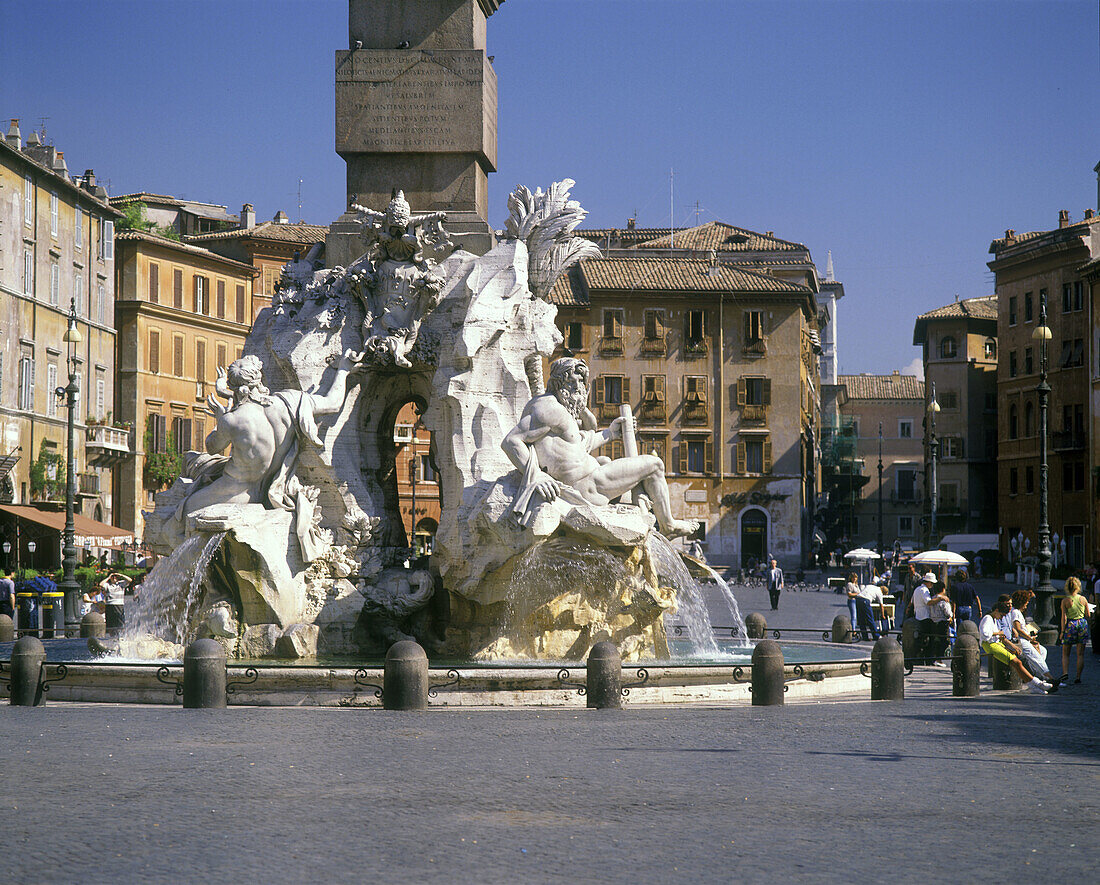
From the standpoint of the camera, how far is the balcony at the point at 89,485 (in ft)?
159

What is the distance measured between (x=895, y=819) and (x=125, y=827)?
12.9 feet

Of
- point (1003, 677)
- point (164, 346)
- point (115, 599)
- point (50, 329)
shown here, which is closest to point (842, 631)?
point (1003, 677)

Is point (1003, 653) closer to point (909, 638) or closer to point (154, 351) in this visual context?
point (909, 638)

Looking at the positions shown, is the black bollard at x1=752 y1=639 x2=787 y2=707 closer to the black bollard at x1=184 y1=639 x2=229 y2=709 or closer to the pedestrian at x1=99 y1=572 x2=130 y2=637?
the black bollard at x1=184 y1=639 x2=229 y2=709

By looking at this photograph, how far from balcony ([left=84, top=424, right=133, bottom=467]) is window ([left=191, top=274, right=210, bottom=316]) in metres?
7.34

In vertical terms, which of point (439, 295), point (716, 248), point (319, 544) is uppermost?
point (716, 248)

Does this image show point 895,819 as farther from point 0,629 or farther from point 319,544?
point 0,629

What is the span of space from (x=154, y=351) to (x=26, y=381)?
9.33 meters

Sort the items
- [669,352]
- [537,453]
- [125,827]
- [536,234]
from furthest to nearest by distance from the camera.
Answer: [669,352] → [536,234] → [537,453] → [125,827]

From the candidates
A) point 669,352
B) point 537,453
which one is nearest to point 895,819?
point 537,453

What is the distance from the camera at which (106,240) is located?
174 ft

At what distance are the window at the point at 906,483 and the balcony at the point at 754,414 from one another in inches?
1439

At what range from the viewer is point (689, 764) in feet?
32.9

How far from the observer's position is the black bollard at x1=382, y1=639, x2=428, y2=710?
42.0 ft
